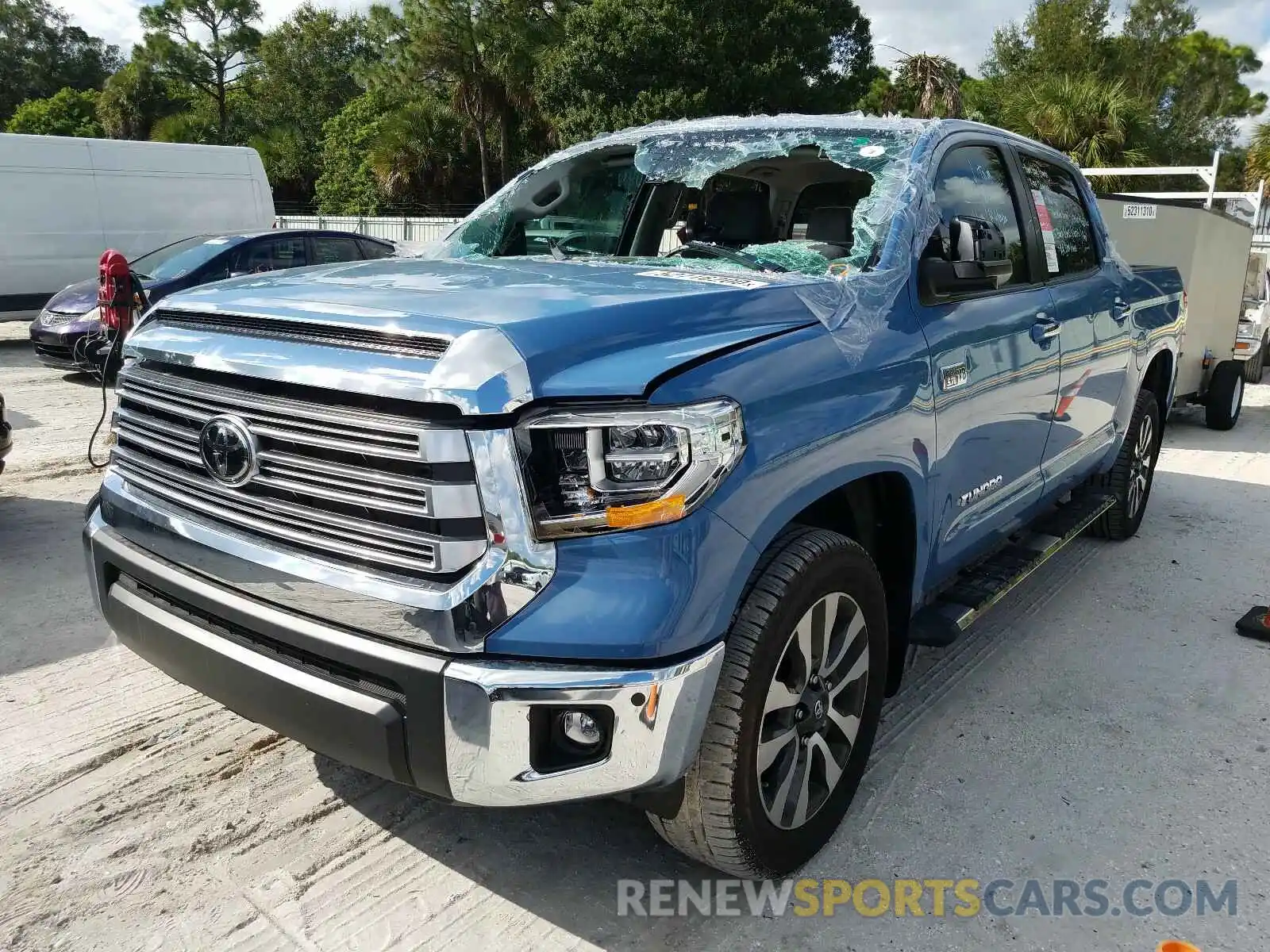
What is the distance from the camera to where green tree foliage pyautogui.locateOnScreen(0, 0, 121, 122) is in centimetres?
6041

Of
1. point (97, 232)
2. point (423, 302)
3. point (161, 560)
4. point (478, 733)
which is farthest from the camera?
point (97, 232)

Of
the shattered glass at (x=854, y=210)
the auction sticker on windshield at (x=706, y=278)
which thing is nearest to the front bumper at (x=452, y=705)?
the auction sticker on windshield at (x=706, y=278)

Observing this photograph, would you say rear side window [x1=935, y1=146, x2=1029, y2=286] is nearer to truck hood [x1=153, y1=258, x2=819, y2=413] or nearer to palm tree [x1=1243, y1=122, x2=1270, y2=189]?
truck hood [x1=153, y1=258, x2=819, y2=413]

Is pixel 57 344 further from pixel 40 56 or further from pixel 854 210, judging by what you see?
pixel 40 56

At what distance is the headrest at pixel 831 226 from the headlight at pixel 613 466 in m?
1.39

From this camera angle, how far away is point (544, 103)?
2856 centimetres

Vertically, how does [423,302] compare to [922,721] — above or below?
above

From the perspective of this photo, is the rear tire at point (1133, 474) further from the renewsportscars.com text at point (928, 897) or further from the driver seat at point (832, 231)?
the renewsportscars.com text at point (928, 897)

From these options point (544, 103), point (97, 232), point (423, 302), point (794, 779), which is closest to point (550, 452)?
point (423, 302)

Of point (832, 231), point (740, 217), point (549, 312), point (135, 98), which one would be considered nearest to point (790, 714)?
→ point (549, 312)

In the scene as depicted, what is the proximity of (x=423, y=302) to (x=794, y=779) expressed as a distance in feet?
4.90

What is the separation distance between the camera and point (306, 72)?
4738 cm

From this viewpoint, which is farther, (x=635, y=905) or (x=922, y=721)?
(x=922, y=721)

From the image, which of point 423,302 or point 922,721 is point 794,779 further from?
point 423,302
